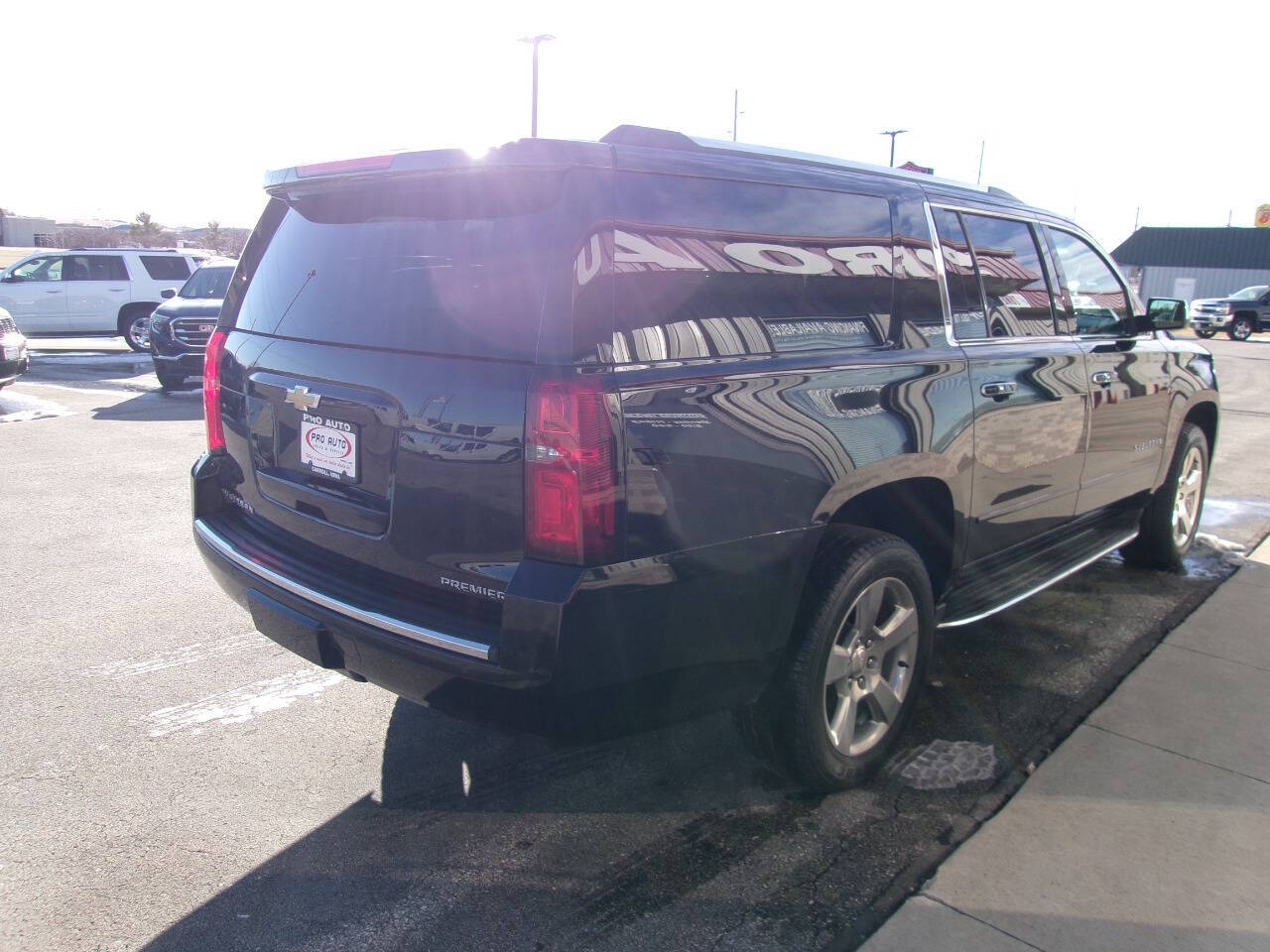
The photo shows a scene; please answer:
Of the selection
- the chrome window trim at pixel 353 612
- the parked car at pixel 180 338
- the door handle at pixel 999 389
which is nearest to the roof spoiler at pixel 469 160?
the chrome window trim at pixel 353 612

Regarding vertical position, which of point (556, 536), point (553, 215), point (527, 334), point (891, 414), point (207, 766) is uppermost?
point (553, 215)

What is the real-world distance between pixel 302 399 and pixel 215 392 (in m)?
0.73

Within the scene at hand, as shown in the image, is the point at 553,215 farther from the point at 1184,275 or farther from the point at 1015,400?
the point at 1184,275

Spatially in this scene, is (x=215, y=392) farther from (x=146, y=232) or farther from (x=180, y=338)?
(x=146, y=232)

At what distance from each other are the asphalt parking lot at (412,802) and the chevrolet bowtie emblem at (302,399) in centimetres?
123

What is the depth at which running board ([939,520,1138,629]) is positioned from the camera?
3740 mm

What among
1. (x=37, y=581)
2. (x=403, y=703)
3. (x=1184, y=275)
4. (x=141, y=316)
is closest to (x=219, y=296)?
(x=141, y=316)

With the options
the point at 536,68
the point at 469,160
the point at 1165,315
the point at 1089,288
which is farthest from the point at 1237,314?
the point at 469,160

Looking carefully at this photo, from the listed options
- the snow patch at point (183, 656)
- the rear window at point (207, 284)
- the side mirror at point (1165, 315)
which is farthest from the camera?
the rear window at point (207, 284)

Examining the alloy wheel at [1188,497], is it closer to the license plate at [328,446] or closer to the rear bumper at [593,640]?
the rear bumper at [593,640]

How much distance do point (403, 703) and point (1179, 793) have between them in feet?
8.88

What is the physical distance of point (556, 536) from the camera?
7.89 feet

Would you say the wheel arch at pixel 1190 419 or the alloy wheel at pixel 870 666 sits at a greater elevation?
the wheel arch at pixel 1190 419

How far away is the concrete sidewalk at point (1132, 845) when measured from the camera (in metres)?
2.59
